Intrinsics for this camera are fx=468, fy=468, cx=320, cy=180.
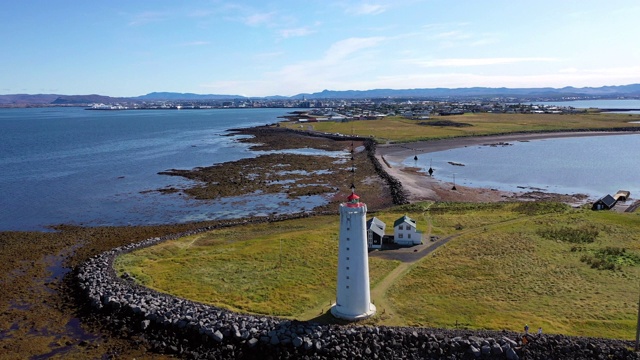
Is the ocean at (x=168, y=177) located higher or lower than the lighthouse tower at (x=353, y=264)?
lower

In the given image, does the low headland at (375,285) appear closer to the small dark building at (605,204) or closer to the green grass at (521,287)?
the green grass at (521,287)

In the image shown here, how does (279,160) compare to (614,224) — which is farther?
(279,160)

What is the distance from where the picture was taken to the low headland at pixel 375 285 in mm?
22344

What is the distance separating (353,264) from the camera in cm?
2278

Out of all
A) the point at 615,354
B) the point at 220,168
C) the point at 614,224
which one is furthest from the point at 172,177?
the point at 615,354

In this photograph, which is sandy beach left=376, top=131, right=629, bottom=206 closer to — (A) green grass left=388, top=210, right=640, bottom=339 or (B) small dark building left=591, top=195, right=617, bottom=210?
(B) small dark building left=591, top=195, right=617, bottom=210

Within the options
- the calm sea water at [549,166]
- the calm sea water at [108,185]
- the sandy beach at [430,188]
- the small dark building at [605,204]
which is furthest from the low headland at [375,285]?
the calm sea water at [549,166]

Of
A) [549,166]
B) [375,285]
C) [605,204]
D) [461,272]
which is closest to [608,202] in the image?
[605,204]

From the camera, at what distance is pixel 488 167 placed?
8138cm

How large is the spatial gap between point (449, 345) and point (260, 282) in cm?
1326

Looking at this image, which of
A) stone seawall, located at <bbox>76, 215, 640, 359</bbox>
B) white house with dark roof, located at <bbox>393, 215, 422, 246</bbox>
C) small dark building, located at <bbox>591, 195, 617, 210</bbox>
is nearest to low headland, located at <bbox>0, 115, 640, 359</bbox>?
stone seawall, located at <bbox>76, 215, 640, 359</bbox>

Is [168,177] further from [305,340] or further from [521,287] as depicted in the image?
[521,287]

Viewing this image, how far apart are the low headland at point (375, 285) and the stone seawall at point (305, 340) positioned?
0.07 meters

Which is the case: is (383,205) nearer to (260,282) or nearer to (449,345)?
(260,282)
